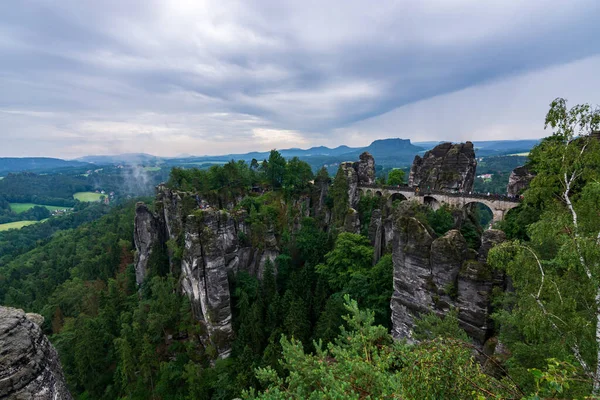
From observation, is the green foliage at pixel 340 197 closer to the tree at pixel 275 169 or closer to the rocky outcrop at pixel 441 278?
the tree at pixel 275 169

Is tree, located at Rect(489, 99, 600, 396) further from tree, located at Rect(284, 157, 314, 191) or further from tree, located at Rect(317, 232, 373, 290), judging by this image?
tree, located at Rect(284, 157, 314, 191)

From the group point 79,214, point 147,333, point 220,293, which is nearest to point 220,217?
point 220,293

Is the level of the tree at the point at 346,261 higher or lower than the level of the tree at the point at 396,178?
lower

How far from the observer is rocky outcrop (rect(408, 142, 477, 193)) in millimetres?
37000

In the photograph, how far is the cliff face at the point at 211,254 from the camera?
28.1 meters

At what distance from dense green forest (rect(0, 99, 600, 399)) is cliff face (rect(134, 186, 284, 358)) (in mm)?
1350

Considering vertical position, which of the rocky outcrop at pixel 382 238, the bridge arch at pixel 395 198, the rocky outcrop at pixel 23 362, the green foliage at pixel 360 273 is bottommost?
the green foliage at pixel 360 273

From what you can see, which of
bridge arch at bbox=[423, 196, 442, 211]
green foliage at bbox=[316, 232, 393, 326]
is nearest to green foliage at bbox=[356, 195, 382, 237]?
bridge arch at bbox=[423, 196, 442, 211]

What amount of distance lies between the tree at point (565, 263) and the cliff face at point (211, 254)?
24.9m

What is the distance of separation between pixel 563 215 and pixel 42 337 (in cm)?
1671

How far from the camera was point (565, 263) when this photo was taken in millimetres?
8352

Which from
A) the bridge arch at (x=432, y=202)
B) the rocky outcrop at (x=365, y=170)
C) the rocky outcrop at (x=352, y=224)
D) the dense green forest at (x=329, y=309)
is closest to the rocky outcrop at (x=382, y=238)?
the dense green forest at (x=329, y=309)

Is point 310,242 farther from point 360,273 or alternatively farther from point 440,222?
point 440,222

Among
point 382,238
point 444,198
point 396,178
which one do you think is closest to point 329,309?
point 382,238
